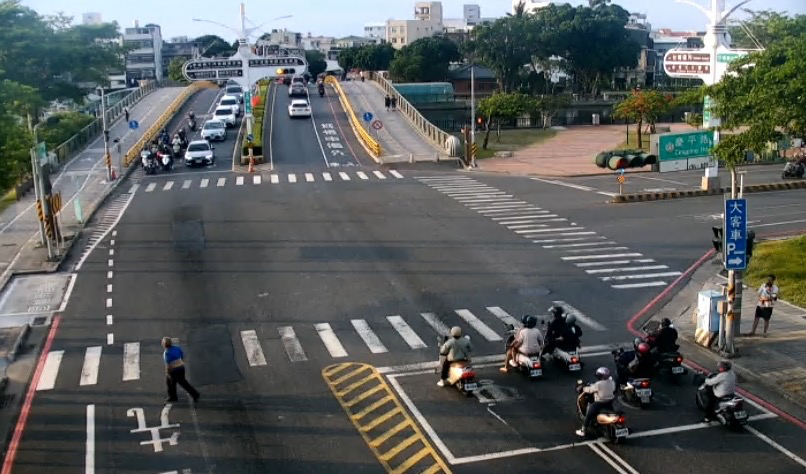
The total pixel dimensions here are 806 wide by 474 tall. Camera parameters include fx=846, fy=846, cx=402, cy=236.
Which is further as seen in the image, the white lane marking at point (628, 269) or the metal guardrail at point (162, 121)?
the metal guardrail at point (162, 121)

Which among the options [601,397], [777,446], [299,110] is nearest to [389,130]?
[299,110]

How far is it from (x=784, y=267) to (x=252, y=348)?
51.9ft

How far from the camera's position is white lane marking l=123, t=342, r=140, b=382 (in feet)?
57.1

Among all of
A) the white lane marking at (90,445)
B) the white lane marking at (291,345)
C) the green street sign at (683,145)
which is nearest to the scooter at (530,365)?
the white lane marking at (291,345)

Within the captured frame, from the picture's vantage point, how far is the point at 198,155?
4962cm

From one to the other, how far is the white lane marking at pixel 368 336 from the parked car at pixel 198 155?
3154 centimetres

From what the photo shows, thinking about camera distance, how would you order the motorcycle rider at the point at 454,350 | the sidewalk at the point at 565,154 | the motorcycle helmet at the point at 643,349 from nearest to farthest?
the motorcycle helmet at the point at 643,349 < the motorcycle rider at the point at 454,350 < the sidewalk at the point at 565,154

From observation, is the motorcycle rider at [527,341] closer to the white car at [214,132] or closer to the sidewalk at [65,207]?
the sidewalk at [65,207]

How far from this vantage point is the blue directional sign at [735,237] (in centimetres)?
1814

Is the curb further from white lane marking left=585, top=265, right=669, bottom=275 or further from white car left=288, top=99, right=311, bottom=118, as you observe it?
white car left=288, top=99, right=311, bottom=118

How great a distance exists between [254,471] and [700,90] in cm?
1579

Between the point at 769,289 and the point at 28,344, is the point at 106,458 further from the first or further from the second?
the point at 769,289

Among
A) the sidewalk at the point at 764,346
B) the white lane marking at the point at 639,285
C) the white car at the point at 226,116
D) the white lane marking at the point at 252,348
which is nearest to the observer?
the sidewalk at the point at 764,346

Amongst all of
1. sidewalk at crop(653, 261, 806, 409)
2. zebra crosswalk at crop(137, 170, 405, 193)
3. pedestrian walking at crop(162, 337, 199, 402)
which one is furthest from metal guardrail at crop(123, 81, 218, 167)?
sidewalk at crop(653, 261, 806, 409)
